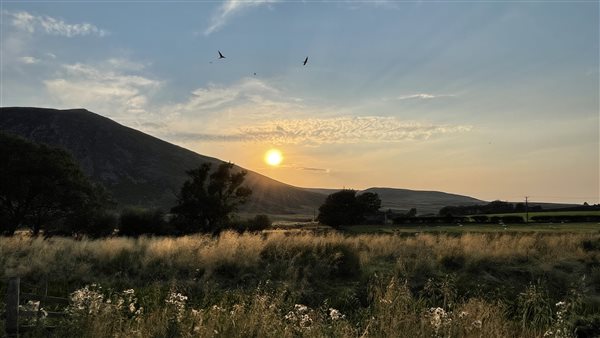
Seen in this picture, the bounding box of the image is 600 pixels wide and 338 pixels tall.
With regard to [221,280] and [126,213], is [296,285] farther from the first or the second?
[126,213]

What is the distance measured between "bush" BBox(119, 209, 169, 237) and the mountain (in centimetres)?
10830

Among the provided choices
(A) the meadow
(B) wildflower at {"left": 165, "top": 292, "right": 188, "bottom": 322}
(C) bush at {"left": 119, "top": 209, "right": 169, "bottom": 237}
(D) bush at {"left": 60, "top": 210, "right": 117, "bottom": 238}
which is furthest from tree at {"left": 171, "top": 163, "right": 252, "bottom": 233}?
(B) wildflower at {"left": 165, "top": 292, "right": 188, "bottom": 322}

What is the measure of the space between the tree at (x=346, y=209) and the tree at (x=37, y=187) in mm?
44800

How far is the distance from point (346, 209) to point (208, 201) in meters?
39.1

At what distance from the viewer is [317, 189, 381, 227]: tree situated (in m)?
78.1

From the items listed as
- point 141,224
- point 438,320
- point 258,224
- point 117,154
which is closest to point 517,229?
point 258,224

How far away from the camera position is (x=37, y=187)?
36.3 m

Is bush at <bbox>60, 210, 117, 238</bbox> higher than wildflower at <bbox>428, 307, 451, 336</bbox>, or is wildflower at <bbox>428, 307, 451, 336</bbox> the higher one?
wildflower at <bbox>428, 307, 451, 336</bbox>

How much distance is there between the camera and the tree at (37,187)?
35.8 m

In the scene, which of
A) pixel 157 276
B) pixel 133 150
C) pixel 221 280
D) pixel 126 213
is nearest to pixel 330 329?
pixel 221 280

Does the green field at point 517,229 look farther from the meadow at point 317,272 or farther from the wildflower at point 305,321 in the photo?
the wildflower at point 305,321

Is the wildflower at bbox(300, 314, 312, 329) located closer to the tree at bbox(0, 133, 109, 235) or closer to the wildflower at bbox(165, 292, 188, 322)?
the wildflower at bbox(165, 292, 188, 322)

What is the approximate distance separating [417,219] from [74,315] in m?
68.5

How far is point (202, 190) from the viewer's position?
44.4 m
